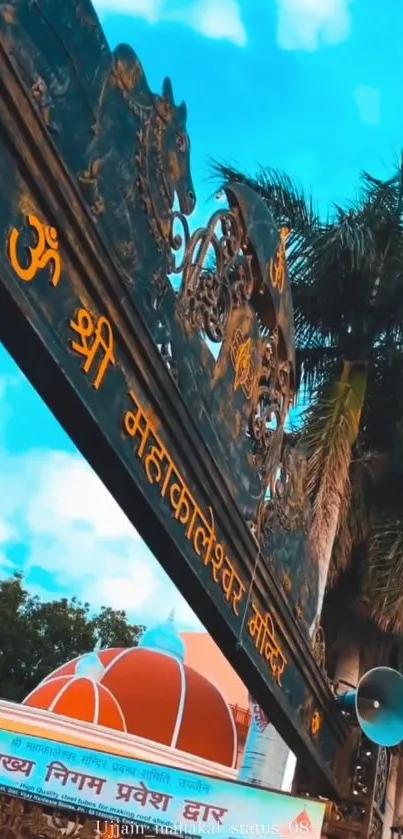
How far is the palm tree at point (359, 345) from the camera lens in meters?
8.93

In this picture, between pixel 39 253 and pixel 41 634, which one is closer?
pixel 39 253

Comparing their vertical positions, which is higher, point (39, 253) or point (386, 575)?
point (386, 575)

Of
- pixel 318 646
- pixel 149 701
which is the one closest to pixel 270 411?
Result: pixel 318 646

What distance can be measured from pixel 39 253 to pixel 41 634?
29.8 meters

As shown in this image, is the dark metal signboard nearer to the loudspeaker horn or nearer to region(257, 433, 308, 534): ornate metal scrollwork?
→ region(257, 433, 308, 534): ornate metal scrollwork

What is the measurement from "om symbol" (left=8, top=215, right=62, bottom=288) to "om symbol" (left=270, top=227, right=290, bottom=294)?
7.34 ft

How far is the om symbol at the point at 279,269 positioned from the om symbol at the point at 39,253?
2236 millimetres

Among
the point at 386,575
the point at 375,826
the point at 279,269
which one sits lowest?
the point at 375,826

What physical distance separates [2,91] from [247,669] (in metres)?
3.53

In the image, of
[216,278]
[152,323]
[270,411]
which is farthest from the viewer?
[270,411]

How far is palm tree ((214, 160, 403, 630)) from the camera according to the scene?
29.3ft

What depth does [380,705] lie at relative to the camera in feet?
22.9

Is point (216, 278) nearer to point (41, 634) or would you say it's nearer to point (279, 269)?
point (279, 269)

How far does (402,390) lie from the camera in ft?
32.5
